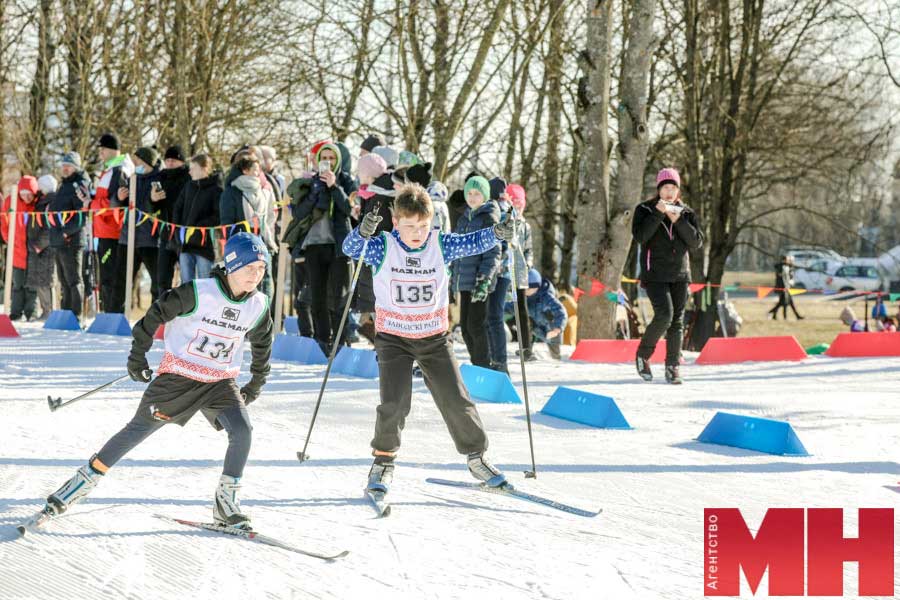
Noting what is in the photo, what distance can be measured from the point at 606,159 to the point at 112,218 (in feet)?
18.8

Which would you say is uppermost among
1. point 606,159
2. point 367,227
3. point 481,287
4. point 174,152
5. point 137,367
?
point 606,159

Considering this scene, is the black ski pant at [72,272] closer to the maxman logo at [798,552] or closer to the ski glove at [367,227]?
the ski glove at [367,227]

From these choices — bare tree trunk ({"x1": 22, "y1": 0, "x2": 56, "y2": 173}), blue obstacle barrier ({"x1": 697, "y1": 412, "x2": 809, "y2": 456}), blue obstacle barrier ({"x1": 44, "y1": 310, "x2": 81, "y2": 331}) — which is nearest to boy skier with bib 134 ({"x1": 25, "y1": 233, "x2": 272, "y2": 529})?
blue obstacle barrier ({"x1": 697, "y1": 412, "x2": 809, "y2": 456})

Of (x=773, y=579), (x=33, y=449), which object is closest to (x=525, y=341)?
(x=33, y=449)

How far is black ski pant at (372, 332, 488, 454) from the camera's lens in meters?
5.04

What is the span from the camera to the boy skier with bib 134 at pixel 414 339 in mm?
5027

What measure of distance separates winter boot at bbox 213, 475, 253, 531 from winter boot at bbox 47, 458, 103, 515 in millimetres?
493

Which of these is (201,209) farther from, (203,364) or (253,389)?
(203,364)

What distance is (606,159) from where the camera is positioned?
12.5 m

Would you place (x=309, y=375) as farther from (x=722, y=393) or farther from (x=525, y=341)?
(x=722, y=393)

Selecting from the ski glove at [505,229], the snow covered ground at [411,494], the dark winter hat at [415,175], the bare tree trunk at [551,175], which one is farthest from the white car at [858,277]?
the ski glove at [505,229]

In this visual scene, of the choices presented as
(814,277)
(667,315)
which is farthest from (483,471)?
(814,277)

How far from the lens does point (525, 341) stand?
33.9 feet

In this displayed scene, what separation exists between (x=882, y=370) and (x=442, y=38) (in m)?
9.26
